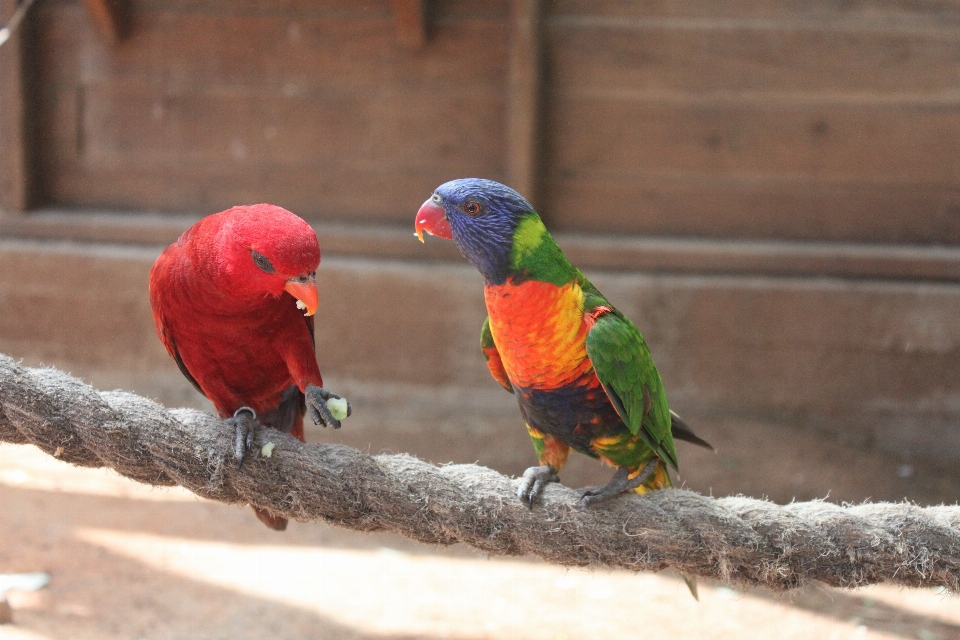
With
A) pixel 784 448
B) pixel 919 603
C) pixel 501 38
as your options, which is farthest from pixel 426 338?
pixel 919 603

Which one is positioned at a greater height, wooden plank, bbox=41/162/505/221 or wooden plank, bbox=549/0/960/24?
wooden plank, bbox=549/0/960/24

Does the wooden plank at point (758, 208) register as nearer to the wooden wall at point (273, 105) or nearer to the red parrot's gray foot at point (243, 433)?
the wooden wall at point (273, 105)

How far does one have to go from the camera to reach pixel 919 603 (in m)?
3.54

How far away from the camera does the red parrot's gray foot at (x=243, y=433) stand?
80.4 inches

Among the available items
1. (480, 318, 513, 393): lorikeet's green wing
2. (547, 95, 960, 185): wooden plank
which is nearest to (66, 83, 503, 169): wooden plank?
(547, 95, 960, 185): wooden plank

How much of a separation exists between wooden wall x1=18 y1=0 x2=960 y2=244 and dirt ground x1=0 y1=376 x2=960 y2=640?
1911 millimetres

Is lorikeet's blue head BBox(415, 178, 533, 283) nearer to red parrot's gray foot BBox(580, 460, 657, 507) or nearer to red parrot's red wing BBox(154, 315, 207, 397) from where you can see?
red parrot's gray foot BBox(580, 460, 657, 507)

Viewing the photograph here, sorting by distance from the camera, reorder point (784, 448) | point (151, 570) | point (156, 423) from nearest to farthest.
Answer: point (156, 423) < point (151, 570) < point (784, 448)

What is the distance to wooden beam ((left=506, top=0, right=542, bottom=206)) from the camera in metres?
4.95

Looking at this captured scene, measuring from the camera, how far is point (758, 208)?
17.1 feet

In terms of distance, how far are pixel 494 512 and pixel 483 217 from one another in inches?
30.6

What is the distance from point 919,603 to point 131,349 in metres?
4.92

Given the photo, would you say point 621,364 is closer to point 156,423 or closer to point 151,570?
point 156,423

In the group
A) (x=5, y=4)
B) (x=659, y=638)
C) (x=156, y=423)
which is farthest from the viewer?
(x=5, y=4)
